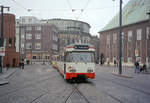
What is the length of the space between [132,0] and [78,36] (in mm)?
38631

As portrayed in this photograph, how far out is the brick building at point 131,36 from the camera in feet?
130

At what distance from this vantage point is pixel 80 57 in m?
14.2

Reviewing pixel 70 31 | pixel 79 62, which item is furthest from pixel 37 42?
pixel 79 62

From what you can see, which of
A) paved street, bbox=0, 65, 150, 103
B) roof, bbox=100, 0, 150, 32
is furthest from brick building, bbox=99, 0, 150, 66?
paved street, bbox=0, 65, 150, 103

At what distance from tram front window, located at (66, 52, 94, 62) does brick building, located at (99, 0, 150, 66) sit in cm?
2521

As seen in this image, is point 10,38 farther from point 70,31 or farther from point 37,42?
point 70,31

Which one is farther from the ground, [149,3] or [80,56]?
[149,3]

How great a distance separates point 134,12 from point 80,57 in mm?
36313

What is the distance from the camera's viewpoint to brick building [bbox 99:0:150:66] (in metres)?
39.5

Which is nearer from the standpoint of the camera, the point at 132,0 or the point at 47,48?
the point at 132,0

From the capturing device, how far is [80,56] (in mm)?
14203

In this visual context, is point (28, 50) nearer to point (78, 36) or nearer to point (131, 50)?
point (78, 36)

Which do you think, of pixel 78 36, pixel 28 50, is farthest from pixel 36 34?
pixel 78 36

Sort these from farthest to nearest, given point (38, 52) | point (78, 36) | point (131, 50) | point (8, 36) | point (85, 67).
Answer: point (78, 36), point (38, 52), point (131, 50), point (8, 36), point (85, 67)
